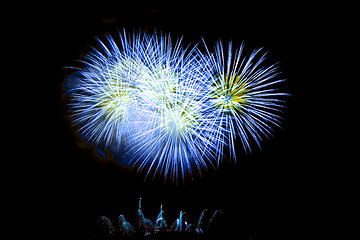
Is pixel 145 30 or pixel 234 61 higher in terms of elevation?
pixel 145 30

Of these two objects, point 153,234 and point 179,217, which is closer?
point 153,234

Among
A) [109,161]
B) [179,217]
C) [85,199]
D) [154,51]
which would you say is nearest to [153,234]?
[179,217]

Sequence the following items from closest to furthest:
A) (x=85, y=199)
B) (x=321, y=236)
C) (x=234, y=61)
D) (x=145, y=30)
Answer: (x=234, y=61)
(x=145, y=30)
(x=321, y=236)
(x=85, y=199)

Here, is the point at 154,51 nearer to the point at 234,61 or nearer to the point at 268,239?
the point at 234,61

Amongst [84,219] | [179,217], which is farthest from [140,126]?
[84,219]

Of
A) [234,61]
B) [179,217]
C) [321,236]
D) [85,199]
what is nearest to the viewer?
[234,61]

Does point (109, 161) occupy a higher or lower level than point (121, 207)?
higher

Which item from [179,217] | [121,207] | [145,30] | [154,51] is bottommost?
[179,217]

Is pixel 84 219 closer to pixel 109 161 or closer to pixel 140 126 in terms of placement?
pixel 109 161

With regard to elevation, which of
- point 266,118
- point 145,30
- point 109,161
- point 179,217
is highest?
point 145,30
